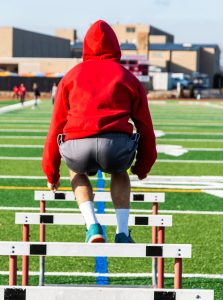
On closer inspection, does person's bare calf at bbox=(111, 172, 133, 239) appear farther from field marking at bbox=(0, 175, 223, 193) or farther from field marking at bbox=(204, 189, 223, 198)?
field marking at bbox=(0, 175, 223, 193)

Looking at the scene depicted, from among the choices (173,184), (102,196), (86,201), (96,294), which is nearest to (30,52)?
(173,184)

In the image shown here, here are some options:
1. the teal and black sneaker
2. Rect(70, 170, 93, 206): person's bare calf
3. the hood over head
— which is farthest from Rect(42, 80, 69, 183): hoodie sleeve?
the teal and black sneaker

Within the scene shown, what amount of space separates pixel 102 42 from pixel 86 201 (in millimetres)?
962

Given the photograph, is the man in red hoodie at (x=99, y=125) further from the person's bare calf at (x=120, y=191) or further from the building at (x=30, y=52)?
the building at (x=30, y=52)

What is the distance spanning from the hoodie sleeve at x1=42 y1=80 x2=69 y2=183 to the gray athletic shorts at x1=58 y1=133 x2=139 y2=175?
0.09 metres

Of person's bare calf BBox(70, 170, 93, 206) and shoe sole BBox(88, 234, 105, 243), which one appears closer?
shoe sole BBox(88, 234, 105, 243)

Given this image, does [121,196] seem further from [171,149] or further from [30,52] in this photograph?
[30,52]

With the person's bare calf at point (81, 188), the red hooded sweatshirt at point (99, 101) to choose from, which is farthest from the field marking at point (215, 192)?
the person's bare calf at point (81, 188)

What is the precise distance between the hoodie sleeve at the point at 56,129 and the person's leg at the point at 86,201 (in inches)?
5.5

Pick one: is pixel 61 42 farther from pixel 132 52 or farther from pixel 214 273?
pixel 214 273

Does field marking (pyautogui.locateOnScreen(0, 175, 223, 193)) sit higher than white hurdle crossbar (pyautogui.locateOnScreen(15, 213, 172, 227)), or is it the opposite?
white hurdle crossbar (pyautogui.locateOnScreen(15, 213, 172, 227))

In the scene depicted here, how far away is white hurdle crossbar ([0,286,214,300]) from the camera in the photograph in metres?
3.76

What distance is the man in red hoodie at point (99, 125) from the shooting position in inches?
204

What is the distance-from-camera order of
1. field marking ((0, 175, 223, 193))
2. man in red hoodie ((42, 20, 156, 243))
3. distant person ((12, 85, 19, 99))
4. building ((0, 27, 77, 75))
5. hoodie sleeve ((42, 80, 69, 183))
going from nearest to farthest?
man in red hoodie ((42, 20, 156, 243)) → hoodie sleeve ((42, 80, 69, 183)) → field marking ((0, 175, 223, 193)) → distant person ((12, 85, 19, 99)) → building ((0, 27, 77, 75))
